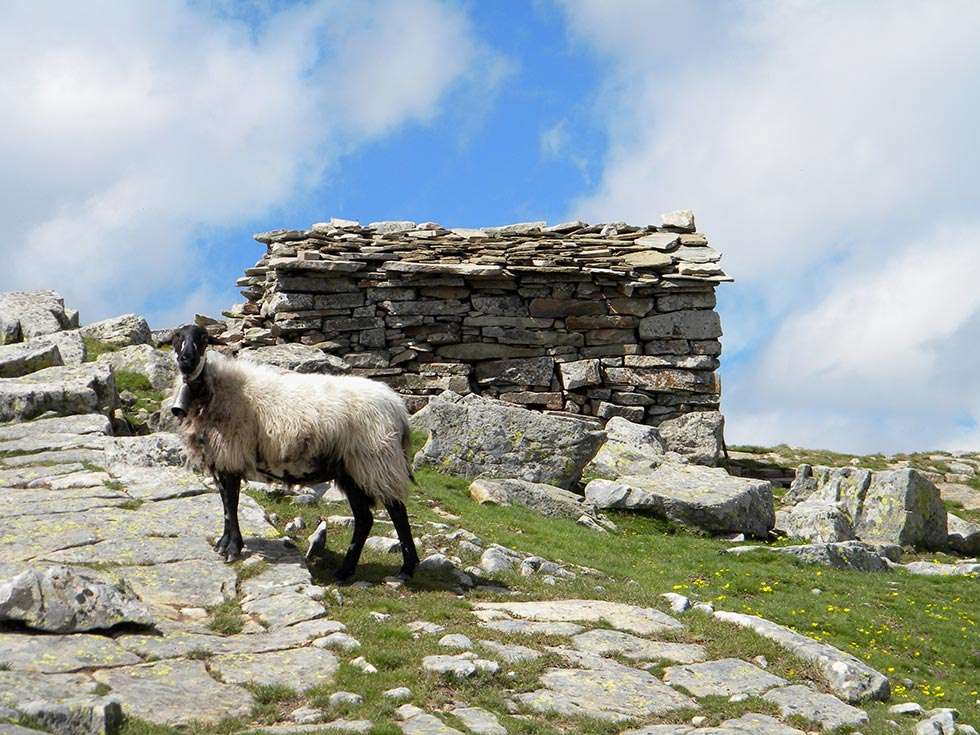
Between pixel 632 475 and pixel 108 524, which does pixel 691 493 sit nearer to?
pixel 632 475

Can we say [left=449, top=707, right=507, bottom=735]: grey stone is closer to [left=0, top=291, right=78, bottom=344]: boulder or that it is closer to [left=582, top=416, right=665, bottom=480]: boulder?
[left=582, top=416, right=665, bottom=480]: boulder

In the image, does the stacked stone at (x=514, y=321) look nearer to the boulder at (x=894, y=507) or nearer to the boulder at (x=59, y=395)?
the boulder at (x=894, y=507)

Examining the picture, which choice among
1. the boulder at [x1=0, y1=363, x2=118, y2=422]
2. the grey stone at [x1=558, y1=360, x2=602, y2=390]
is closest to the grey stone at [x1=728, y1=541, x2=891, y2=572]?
the grey stone at [x1=558, y1=360, x2=602, y2=390]

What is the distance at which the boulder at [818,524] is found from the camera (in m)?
23.2

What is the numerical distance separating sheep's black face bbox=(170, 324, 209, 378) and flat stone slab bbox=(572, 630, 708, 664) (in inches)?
231

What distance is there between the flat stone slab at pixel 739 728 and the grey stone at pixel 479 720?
1.18m

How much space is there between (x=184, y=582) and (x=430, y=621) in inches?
118

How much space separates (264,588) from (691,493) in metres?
12.4

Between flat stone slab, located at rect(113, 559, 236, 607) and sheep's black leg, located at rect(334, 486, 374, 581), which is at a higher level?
sheep's black leg, located at rect(334, 486, 374, 581)

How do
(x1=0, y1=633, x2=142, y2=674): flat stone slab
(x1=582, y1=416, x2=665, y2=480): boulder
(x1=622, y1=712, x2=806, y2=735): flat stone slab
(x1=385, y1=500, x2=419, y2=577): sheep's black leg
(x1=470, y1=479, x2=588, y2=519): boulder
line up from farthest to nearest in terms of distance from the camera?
(x1=582, y1=416, x2=665, y2=480): boulder < (x1=470, y1=479, x2=588, y2=519): boulder < (x1=385, y1=500, x2=419, y2=577): sheep's black leg < (x1=622, y1=712, x2=806, y2=735): flat stone slab < (x1=0, y1=633, x2=142, y2=674): flat stone slab

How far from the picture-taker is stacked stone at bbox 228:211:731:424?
31172 mm

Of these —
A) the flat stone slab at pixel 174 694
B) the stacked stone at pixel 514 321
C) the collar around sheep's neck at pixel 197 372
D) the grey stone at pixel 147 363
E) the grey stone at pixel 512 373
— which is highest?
the stacked stone at pixel 514 321

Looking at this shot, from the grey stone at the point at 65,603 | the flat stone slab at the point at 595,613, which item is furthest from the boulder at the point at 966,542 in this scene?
the grey stone at the point at 65,603

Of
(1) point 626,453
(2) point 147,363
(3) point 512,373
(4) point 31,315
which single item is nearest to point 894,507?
(1) point 626,453
